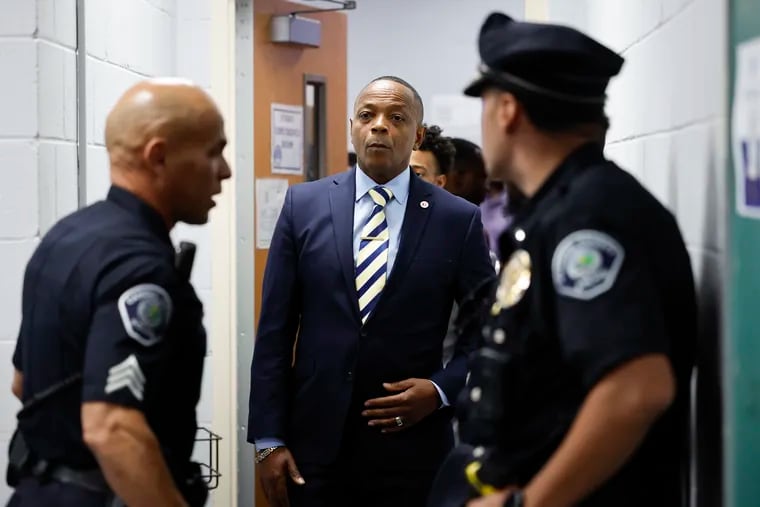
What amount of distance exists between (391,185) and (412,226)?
0.12 meters

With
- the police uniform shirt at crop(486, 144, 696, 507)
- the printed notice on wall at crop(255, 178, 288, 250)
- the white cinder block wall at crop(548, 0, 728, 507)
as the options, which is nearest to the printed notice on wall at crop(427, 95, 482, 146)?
the printed notice on wall at crop(255, 178, 288, 250)

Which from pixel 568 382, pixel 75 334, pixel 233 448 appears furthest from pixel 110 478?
pixel 233 448

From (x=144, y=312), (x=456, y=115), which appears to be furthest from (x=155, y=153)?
(x=456, y=115)

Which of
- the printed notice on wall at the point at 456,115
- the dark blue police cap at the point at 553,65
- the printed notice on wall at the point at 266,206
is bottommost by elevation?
the printed notice on wall at the point at 266,206

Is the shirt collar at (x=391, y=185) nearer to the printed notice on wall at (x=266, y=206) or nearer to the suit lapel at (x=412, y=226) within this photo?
the suit lapel at (x=412, y=226)

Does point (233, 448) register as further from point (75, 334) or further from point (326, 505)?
point (75, 334)

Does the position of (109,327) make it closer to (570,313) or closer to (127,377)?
(127,377)

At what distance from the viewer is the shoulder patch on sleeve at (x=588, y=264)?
140 cm

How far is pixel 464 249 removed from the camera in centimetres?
253

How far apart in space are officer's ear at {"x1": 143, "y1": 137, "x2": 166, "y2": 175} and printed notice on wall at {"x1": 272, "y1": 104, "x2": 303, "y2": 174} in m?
2.16

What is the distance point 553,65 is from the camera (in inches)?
60.5

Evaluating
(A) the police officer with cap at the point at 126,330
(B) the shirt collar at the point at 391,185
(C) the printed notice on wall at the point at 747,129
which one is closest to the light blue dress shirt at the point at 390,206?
(B) the shirt collar at the point at 391,185

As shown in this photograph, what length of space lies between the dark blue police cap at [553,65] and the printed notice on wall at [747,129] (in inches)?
9.5

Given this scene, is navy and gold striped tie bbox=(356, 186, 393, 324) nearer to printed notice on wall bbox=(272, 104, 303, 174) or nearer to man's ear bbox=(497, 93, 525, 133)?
man's ear bbox=(497, 93, 525, 133)
